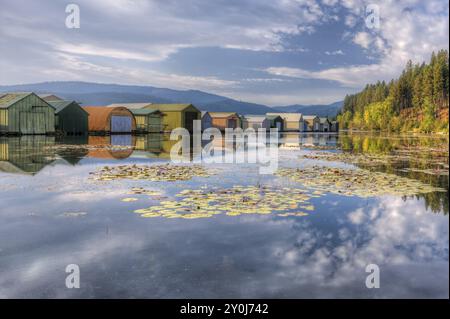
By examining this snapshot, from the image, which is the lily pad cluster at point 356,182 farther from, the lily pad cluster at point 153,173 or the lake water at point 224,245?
the lily pad cluster at point 153,173

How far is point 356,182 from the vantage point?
50.4 ft

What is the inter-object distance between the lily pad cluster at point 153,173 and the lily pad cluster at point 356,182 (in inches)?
152

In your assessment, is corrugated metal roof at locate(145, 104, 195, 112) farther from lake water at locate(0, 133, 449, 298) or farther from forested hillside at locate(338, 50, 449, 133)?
lake water at locate(0, 133, 449, 298)

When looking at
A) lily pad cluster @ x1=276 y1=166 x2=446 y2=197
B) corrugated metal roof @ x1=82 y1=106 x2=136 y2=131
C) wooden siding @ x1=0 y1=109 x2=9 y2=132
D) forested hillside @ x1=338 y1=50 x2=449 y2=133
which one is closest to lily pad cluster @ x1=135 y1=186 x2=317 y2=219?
lily pad cluster @ x1=276 y1=166 x2=446 y2=197

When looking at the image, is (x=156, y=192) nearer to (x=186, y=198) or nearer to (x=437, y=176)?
(x=186, y=198)

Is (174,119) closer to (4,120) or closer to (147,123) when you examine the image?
(147,123)

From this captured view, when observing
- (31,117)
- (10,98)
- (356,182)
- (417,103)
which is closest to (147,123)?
(31,117)

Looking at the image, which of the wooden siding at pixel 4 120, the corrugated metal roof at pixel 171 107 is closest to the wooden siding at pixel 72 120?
the wooden siding at pixel 4 120

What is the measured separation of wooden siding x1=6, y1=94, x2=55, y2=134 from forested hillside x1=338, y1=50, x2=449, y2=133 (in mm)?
74045

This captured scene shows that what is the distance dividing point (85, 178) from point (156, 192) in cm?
418

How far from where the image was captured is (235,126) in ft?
387

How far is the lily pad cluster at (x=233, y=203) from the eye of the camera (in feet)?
32.9


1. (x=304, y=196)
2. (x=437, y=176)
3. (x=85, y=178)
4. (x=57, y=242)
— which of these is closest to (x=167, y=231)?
(x=57, y=242)

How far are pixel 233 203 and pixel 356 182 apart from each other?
622 centimetres
